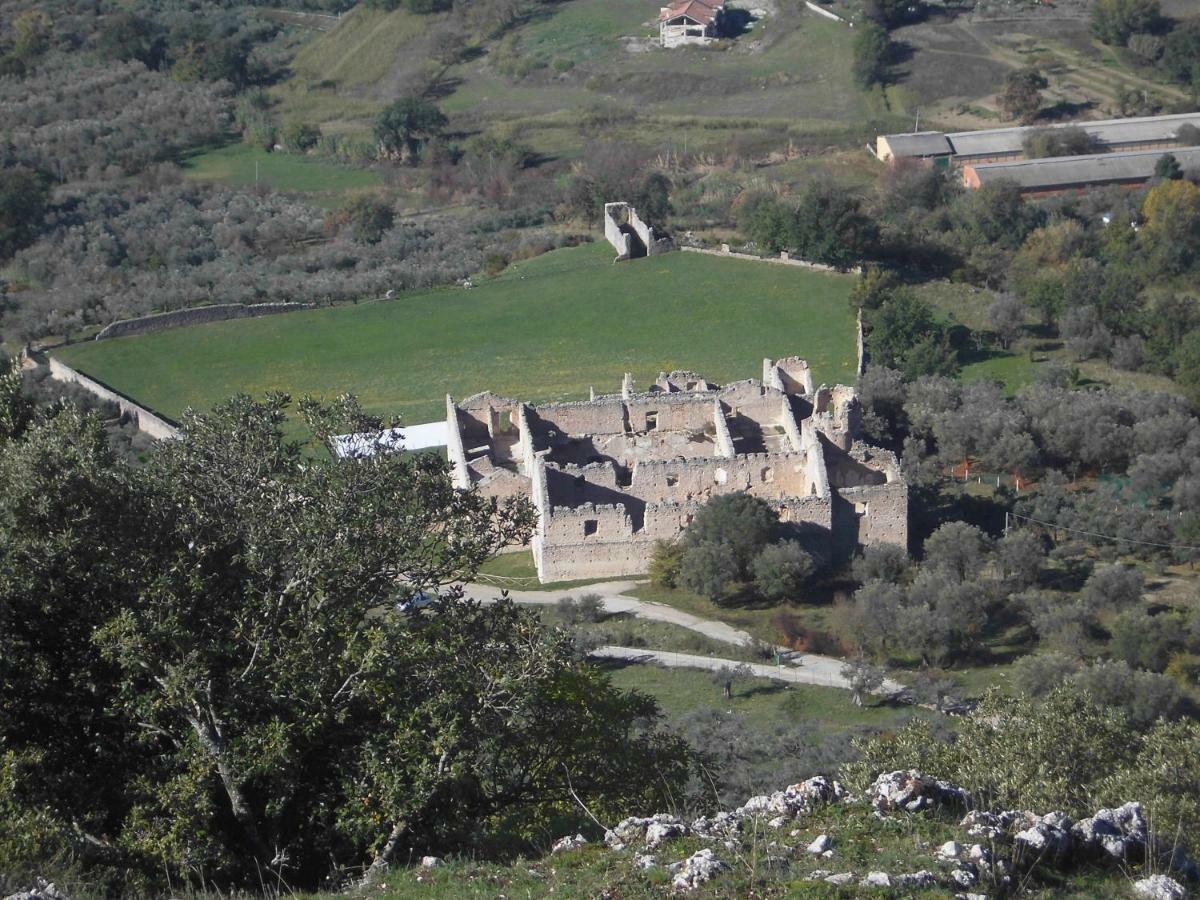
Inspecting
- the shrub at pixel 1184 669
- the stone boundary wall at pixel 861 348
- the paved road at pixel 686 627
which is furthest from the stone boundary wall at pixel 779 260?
the shrub at pixel 1184 669

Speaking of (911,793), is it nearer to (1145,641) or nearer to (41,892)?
(41,892)

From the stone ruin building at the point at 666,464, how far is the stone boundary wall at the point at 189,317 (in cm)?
1775

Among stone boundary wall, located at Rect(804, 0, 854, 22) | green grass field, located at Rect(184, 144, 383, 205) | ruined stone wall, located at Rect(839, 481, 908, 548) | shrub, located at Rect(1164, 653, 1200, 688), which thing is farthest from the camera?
stone boundary wall, located at Rect(804, 0, 854, 22)

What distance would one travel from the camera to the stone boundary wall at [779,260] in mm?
62094

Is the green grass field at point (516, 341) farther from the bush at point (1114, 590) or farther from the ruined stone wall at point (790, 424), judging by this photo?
the bush at point (1114, 590)

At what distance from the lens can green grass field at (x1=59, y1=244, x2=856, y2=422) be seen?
53.7 metres

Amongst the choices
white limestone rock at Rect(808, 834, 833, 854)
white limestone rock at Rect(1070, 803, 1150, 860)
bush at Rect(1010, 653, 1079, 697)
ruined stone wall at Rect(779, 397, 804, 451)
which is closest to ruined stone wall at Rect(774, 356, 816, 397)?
ruined stone wall at Rect(779, 397, 804, 451)

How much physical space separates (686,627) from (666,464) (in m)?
5.28

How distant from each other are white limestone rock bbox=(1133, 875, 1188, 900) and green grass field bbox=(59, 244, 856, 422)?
1439 inches

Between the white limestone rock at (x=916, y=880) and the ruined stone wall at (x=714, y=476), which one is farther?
the ruined stone wall at (x=714, y=476)

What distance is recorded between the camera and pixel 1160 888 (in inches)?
611

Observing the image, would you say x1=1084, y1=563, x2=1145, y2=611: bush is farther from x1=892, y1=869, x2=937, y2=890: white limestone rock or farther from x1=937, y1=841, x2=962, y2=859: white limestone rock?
x1=892, y1=869, x2=937, y2=890: white limestone rock

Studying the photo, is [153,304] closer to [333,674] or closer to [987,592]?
[987,592]

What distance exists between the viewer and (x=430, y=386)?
2112 inches
